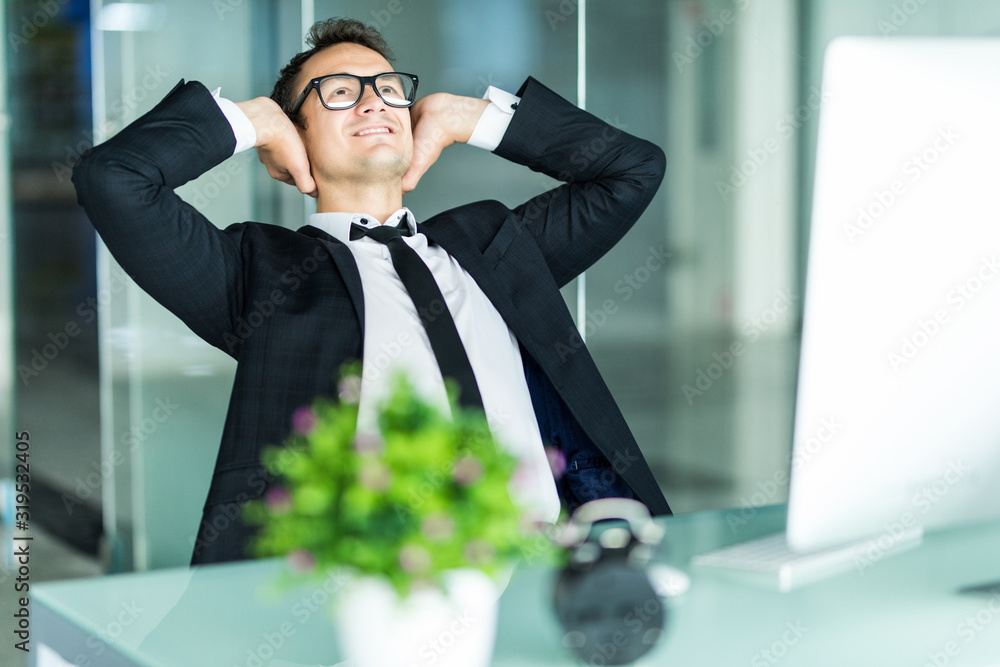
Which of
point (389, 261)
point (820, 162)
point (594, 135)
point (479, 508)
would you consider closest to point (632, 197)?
point (594, 135)

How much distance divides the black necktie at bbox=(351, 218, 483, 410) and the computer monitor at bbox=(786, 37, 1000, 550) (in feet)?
2.65

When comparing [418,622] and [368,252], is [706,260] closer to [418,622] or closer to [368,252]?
[368,252]

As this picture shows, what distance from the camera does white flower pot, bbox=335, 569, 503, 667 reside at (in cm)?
72

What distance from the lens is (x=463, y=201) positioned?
10.2ft

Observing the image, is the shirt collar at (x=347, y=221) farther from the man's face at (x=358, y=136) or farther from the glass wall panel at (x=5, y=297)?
the glass wall panel at (x=5, y=297)

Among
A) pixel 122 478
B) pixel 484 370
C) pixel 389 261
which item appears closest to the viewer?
pixel 484 370

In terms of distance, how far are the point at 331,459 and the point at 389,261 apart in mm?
1148

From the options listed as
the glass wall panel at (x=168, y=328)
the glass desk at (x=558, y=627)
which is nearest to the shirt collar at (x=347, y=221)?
the glass desk at (x=558, y=627)

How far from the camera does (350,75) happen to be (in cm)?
187

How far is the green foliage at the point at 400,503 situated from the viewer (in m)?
0.67

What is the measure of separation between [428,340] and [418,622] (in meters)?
0.98

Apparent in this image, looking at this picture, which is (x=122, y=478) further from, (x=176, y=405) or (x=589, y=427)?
(x=589, y=427)

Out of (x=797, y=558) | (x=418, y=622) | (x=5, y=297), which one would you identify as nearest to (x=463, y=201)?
(x=5, y=297)

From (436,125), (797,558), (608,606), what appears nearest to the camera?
(608,606)
